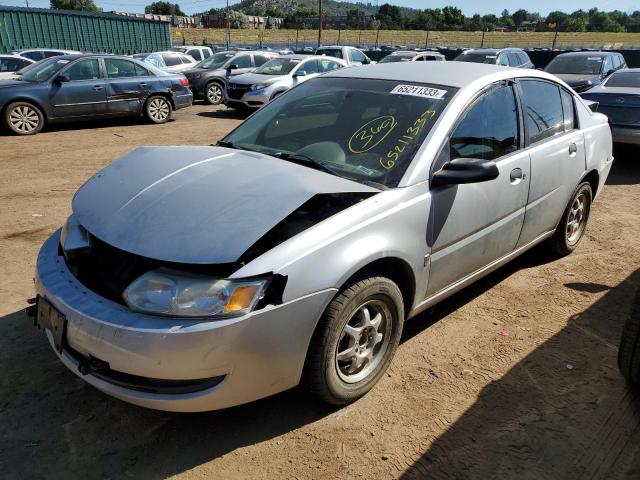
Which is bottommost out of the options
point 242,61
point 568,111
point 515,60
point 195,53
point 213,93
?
point 213,93

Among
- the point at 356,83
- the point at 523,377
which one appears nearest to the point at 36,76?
the point at 356,83

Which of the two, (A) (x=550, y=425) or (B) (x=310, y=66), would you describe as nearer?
(A) (x=550, y=425)

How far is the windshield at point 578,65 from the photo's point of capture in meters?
11.5

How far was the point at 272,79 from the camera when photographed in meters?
12.6

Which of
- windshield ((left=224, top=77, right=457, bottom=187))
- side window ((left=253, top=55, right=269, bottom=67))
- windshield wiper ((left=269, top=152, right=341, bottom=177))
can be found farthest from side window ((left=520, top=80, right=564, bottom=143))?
side window ((left=253, top=55, right=269, bottom=67))

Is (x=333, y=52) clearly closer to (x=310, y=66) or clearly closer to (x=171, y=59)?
(x=310, y=66)

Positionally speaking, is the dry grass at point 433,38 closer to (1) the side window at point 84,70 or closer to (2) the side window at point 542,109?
(1) the side window at point 84,70

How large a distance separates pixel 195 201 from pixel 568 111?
3284 millimetres

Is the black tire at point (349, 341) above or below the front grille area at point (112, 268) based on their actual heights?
below

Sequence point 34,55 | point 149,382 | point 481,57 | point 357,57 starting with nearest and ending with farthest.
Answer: point 149,382 → point 481,57 → point 357,57 → point 34,55

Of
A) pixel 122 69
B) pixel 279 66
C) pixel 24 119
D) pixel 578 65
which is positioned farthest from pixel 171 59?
pixel 578 65

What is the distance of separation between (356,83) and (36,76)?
8918 mm

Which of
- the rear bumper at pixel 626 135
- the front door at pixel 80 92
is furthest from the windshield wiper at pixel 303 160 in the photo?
the front door at pixel 80 92

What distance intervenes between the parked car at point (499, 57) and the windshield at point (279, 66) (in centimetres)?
448
